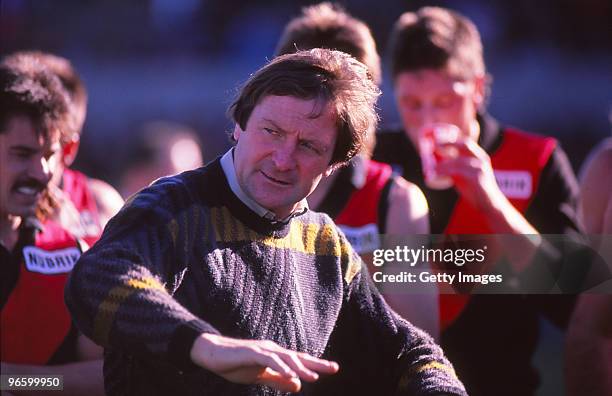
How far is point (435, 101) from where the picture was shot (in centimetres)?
319

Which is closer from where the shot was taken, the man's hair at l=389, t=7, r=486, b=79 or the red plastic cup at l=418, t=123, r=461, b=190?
the red plastic cup at l=418, t=123, r=461, b=190

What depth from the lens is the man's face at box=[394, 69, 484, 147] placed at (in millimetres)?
3174

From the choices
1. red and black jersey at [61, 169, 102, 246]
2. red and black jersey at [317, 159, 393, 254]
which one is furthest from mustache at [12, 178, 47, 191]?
red and black jersey at [317, 159, 393, 254]

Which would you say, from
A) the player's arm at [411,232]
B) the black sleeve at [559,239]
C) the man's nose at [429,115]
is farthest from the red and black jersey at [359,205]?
the black sleeve at [559,239]

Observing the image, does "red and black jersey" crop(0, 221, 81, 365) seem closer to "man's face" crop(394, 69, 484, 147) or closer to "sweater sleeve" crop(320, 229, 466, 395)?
"sweater sleeve" crop(320, 229, 466, 395)

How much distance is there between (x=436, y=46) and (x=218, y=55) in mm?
4561

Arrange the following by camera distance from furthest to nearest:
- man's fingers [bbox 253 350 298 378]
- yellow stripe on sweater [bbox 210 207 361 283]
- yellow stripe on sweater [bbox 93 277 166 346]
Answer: yellow stripe on sweater [bbox 210 207 361 283], yellow stripe on sweater [bbox 93 277 166 346], man's fingers [bbox 253 350 298 378]

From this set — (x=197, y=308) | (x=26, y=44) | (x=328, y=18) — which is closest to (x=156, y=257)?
(x=197, y=308)

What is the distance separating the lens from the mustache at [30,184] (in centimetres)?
270

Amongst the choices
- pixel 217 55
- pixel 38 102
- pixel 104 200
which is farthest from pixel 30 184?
pixel 217 55

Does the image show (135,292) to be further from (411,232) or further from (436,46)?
(436,46)

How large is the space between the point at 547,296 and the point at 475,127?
58cm

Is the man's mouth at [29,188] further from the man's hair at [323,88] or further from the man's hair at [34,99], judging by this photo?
the man's hair at [323,88]

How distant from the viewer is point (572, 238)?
3.01 metres
